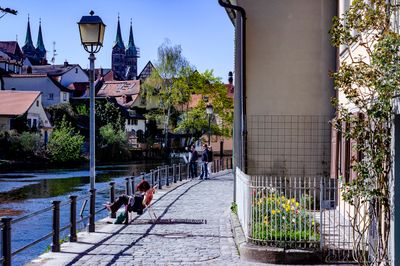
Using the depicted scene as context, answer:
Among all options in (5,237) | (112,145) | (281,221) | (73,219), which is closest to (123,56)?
(112,145)

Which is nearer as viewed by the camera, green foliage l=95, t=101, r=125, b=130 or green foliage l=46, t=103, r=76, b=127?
green foliage l=46, t=103, r=76, b=127

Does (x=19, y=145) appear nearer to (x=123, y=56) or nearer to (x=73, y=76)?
(x=73, y=76)

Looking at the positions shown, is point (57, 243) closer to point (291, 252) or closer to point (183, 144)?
point (291, 252)

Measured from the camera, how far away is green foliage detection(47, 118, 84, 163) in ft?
216

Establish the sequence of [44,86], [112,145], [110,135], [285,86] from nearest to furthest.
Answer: [285,86], [112,145], [110,135], [44,86]

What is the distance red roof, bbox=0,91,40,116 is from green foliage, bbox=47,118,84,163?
5.75 m

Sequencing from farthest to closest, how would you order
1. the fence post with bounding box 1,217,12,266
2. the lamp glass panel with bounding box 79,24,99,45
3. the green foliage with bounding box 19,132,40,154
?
the green foliage with bounding box 19,132,40,154, the lamp glass panel with bounding box 79,24,99,45, the fence post with bounding box 1,217,12,266

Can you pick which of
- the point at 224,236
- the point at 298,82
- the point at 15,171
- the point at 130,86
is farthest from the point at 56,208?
the point at 130,86

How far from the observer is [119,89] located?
10031 centimetres

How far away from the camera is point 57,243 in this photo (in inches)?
438

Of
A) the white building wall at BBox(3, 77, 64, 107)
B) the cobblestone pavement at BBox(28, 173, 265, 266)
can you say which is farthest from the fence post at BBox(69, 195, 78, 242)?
the white building wall at BBox(3, 77, 64, 107)

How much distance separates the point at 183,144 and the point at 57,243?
259ft

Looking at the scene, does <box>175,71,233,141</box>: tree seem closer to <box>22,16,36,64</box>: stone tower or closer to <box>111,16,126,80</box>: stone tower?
<box>22,16,36,64</box>: stone tower

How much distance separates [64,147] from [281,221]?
191ft
